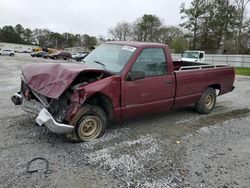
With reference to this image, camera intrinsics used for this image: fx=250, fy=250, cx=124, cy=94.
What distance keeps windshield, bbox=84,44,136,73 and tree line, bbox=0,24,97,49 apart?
89.4 metres

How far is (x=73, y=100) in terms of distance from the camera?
160 inches

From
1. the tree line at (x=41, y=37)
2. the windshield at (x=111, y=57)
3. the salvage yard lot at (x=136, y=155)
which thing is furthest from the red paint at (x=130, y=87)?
the tree line at (x=41, y=37)

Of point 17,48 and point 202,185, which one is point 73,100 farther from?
point 17,48

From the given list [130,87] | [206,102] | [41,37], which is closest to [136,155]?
[130,87]

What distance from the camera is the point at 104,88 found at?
436 centimetres

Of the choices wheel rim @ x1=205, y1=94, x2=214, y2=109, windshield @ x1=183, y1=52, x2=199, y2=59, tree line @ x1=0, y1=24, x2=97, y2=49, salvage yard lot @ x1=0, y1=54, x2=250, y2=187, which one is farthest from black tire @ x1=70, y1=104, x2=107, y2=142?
tree line @ x1=0, y1=24, x2=97, y2=49

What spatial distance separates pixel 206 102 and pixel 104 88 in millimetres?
3470

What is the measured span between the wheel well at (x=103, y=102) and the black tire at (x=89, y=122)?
9 cm

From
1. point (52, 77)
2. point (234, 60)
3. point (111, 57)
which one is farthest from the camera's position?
point (234, 60)

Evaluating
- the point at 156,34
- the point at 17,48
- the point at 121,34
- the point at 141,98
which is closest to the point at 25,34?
the point at 17,48

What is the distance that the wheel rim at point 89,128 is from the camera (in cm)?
432

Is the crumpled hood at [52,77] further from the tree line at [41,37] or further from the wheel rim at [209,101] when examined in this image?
the tree line at [41,37]

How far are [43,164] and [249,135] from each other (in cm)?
407

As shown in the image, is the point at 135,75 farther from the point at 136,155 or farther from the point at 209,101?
the point at 209,101
